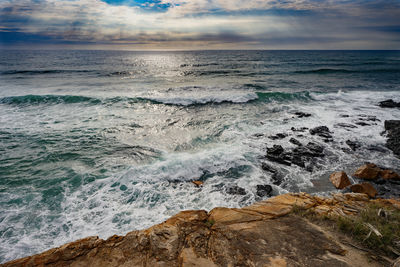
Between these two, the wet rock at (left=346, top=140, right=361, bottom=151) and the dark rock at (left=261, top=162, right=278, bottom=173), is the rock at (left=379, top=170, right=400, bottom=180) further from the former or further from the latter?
the dark rock at (left=261, top=162, right=278, bottom=173)

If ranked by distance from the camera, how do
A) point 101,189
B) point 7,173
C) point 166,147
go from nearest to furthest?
1. point 101,189
2. point 7,173
3. point 166,147

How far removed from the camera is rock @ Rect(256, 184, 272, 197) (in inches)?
279

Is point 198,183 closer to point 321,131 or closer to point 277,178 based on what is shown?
point 277,178

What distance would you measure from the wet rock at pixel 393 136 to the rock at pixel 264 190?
7.70m

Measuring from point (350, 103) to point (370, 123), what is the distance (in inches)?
260

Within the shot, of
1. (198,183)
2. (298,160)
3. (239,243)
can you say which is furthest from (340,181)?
(239,243)

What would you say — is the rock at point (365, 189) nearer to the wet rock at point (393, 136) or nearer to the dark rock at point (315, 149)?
the dark rock at point (315, 149)

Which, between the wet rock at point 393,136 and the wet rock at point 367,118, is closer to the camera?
the wet rock at point 393,136

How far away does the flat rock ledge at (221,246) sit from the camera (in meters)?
3.43

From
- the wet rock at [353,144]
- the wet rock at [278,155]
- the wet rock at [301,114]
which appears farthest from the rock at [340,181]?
the wet rock at [301,114]

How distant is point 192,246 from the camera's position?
3748 mm

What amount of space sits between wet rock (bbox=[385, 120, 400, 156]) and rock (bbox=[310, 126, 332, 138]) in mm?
2778

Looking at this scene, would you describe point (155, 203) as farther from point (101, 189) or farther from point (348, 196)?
point (348, 196)

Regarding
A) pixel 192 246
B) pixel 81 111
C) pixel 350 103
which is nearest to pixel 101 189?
pixel 192 246
